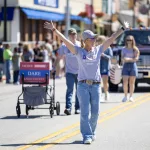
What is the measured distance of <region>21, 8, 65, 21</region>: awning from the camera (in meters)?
44.5

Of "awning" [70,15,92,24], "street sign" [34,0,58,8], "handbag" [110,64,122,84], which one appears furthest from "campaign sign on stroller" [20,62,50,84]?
"awning" [70,15,92,24]

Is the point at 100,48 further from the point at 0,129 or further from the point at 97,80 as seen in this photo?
the point at 0,129

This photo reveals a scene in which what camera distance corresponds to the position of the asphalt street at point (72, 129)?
36.7 ft

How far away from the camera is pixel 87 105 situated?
1130cm

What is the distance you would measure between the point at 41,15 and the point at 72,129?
34.1m

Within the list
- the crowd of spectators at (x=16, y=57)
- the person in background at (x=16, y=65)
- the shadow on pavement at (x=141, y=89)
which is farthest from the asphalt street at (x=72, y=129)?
the crowd of spectators at (x=16, y=57)

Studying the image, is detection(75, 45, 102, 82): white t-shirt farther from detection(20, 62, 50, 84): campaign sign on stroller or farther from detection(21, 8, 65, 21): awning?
detection(21, 8, 65, 21): awning

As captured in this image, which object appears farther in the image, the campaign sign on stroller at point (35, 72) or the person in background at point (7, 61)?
the person in background at point (7, 61)

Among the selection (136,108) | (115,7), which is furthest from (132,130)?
(115,7)

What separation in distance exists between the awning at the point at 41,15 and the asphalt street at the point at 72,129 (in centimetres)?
2600

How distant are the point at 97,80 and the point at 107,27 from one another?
5466cm

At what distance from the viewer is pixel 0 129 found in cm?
1321

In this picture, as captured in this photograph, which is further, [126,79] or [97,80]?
[126,79]

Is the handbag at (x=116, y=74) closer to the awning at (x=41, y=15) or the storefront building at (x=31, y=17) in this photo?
the storefront building at (x=31, y=17)
